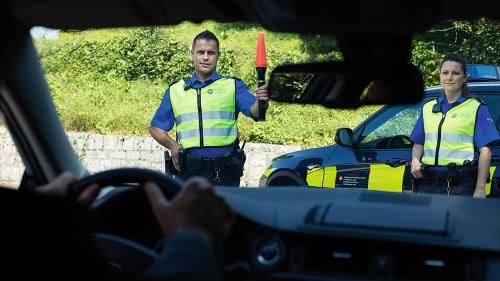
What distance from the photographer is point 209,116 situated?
690 cm

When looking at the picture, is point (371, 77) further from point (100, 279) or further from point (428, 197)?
point (100, 279)

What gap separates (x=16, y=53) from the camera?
3426 mm

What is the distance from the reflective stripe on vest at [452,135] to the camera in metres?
6.75

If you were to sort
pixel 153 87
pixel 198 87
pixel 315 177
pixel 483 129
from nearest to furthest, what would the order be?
pixel 483 129, pixel 198 87, pixel 315 177, pixel 153 87

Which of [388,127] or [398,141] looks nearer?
[398,141]

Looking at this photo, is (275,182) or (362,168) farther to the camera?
(275,182)

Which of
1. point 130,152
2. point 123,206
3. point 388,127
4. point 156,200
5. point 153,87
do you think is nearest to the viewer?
point 156,200

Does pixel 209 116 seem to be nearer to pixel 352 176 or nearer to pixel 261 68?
pixel 261 68

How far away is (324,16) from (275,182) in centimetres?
608

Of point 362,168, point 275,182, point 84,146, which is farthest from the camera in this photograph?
point 84,146

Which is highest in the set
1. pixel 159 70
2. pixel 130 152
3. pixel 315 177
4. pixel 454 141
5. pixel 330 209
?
pixel 159 70

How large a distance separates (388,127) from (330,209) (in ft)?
16.2

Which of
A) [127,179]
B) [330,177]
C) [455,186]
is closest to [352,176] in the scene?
[330,177]

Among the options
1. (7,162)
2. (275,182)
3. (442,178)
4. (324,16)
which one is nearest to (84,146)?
(275,182)
